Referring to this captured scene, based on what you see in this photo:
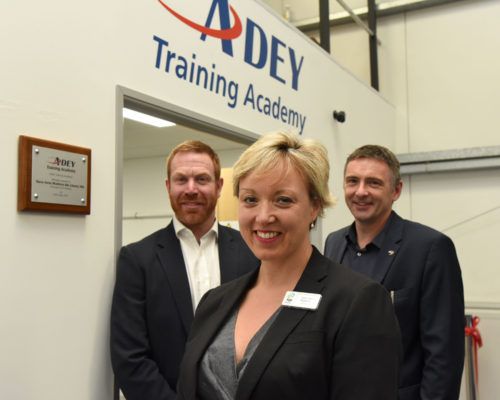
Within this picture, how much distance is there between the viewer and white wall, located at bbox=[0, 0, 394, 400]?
1.58 metres

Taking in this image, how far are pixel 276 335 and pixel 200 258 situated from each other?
100 cm

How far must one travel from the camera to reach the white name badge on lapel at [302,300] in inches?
42.9

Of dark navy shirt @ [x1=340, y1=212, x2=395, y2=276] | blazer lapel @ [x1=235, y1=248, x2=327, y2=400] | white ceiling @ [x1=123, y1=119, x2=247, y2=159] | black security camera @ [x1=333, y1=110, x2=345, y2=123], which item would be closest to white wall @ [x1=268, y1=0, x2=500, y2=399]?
black security camera @ [x1=333, y1=110, x2=345, y2=123]

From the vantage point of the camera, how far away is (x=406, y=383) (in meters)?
1.76

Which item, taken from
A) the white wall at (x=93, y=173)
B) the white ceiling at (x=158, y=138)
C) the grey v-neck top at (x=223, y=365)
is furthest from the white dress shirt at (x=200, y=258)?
the white ceiling at (x=158, y=138)

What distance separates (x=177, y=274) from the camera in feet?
6.32

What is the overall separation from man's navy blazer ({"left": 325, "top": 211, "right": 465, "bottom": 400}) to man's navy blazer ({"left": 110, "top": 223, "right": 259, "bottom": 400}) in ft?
2.35

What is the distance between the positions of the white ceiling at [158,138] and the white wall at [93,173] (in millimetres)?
2308

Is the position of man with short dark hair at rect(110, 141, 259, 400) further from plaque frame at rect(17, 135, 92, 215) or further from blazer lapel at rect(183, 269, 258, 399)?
blazer lapel at rect(183, 269, 258, 399)

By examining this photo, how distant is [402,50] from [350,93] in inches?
52.2

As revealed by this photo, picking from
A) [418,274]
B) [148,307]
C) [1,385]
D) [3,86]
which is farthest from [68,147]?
[418,274]

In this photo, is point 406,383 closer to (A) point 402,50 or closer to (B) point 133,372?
(B) point 133,372

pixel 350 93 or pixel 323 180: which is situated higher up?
pixel 350 93

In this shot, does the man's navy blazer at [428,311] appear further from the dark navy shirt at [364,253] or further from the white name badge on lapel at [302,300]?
the white name badge on lapel at [302,300]
